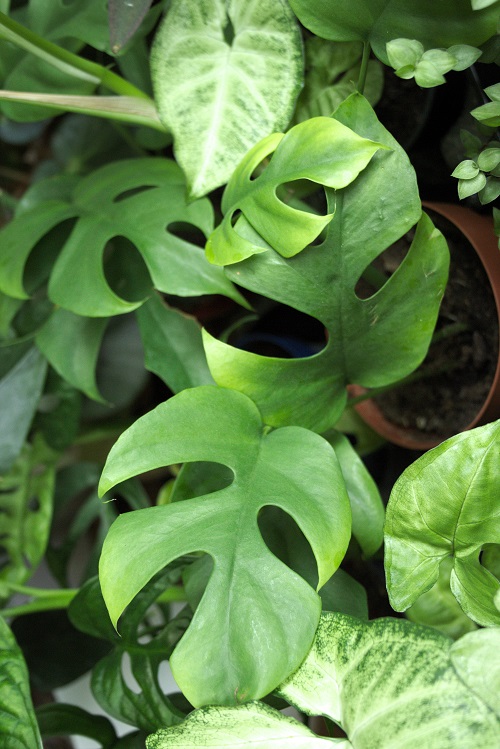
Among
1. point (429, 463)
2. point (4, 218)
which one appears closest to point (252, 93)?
point (429, 463)

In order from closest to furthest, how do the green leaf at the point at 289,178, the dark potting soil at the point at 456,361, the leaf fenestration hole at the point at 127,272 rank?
the green leaf at the point at 289,178 < the dark potting soil at the point at 456,361 < the leaf fenestration hole at the point at 127,272

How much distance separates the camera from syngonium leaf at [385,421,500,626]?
20.3 inches

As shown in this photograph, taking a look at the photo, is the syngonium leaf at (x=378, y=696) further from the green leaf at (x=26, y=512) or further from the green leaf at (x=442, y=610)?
the green leaf at (x=26, y=512)

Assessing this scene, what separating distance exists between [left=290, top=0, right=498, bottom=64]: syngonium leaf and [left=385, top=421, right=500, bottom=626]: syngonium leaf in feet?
1.14

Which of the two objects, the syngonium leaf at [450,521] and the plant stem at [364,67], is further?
the plant stem at [364,67]

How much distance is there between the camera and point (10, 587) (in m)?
0.91

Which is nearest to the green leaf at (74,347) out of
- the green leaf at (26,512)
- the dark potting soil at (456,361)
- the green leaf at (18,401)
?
the green leaf at (18,401)

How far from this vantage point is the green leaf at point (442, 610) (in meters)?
0.66

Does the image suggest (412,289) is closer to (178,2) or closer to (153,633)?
(178,2)

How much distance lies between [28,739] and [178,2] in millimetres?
752

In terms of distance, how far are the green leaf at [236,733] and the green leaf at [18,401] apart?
1.83 ft

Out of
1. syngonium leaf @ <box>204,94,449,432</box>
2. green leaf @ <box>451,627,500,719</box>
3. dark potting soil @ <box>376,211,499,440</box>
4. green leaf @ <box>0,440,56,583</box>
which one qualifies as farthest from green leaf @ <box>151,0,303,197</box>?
green leaf @ <box>0,440,56,583</box>

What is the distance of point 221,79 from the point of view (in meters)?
0.71

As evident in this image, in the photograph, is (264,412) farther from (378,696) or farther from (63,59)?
(63,59)
